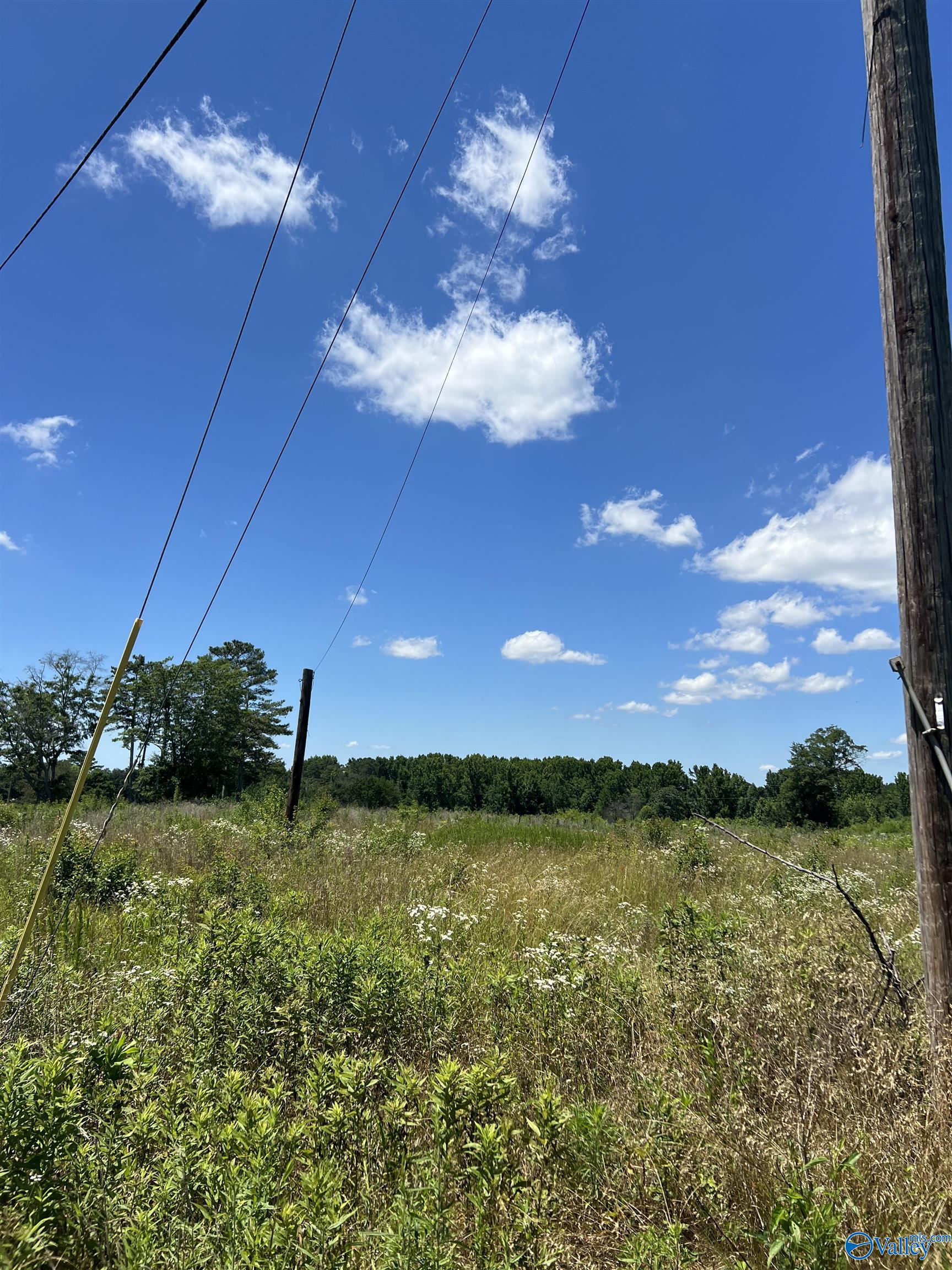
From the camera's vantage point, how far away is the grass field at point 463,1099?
6.33ft

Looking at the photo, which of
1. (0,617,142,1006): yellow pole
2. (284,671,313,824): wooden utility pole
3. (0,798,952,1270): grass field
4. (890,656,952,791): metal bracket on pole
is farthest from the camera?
(284,671,313,824): wooden utility pole

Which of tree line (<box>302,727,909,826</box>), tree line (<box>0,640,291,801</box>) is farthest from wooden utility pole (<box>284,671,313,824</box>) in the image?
tree line (<box>0,640,291,801</box>)

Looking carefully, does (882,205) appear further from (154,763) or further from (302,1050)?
(154,763)

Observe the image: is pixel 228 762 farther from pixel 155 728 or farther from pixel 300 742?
pixel 300 742

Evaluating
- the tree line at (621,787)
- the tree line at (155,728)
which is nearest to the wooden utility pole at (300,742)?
the tree line at (621,787)

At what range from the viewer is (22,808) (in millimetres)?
16109

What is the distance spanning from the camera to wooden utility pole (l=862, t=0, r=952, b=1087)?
274 cm

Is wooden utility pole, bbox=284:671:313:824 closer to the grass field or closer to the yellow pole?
the grass field

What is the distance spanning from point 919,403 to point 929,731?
1567 millimetres

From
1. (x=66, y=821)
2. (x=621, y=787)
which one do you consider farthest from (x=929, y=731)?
(x=621, y=787)

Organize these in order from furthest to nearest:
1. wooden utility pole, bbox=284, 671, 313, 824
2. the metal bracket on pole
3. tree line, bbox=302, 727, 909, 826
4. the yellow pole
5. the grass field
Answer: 1. tree line, bbox=302, 727, 909, 826
2. wooden utility pole, bbox=284, 671, 313, 824
3. the metal bracket on pole
4. the yellow pole
5. the grass field

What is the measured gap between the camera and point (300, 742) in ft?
51.3

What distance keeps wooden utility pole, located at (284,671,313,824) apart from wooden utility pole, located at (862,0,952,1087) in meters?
13.6

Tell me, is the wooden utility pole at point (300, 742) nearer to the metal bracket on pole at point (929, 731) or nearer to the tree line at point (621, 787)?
the tree line at point (621, 787)
